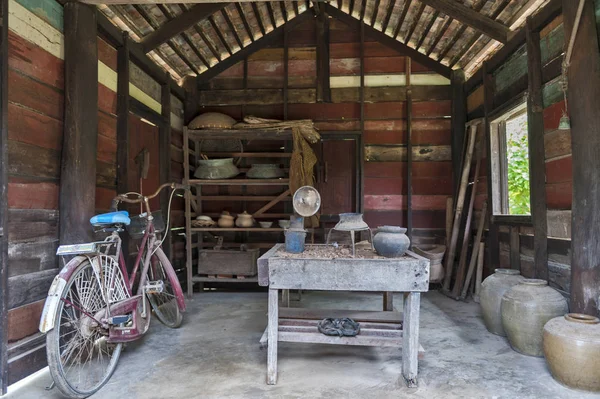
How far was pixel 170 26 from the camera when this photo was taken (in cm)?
455

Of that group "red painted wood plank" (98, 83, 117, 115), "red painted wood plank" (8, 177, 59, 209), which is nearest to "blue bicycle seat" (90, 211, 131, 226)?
"red painted wood plank" (8, 177, 59, 209)

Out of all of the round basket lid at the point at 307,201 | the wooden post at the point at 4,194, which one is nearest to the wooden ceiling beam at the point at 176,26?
the wooden post at the point at 4,194

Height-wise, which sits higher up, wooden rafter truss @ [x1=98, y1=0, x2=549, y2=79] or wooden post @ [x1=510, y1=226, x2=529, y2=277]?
wooden rafter truss @ [x1=98, y1=0, x2=549, y2=79]

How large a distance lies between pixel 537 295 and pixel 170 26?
4.67m

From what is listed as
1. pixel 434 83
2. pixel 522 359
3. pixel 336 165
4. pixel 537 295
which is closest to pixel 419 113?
pixel 434 83

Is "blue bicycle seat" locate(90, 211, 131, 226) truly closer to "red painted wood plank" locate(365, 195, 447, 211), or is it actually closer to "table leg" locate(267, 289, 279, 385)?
"table leg" locate(267, 289, 279, 385)

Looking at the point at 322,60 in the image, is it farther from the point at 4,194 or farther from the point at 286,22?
the point at 4,194

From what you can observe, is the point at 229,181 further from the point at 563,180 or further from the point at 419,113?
the point at 563,180

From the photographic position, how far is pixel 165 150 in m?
5.21

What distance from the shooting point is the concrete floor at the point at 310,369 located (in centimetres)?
251

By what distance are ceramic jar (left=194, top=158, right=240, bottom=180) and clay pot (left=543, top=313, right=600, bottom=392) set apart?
4.05 metres

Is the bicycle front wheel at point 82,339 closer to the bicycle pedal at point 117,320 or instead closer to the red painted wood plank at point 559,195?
the bicycle pedal at point 117,320

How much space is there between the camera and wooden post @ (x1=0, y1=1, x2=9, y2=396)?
2.51m

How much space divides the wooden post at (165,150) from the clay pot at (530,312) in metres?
4.00
